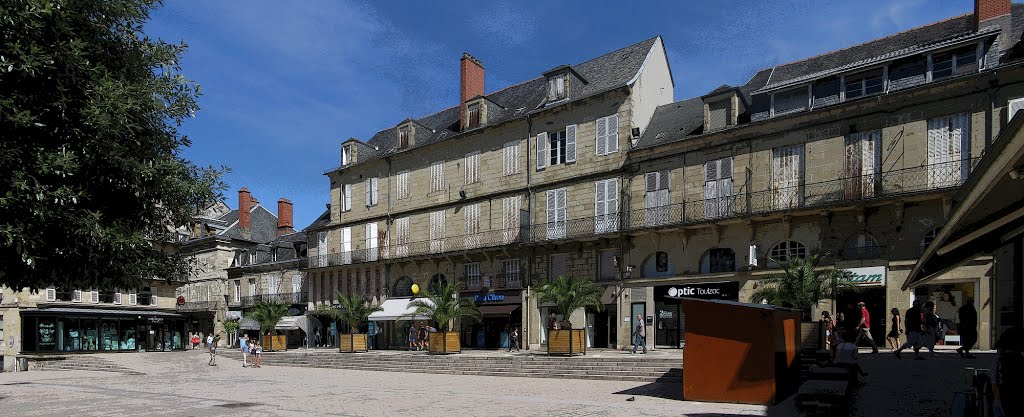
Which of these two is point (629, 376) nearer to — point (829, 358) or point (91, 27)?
point (829, 358)

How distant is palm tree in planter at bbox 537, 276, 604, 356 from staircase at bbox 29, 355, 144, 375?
60.9 feet

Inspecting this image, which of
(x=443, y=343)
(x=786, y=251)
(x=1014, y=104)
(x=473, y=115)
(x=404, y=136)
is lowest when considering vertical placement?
(x=443, y=343)

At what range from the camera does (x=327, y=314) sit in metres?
39.9

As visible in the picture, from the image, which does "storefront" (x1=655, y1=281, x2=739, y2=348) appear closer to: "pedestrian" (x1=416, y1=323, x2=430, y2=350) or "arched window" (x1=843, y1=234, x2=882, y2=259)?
"arched window" (x1=843, y1=234, x2=882, y2=259)

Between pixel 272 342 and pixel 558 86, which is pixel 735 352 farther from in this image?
pixel 272 342

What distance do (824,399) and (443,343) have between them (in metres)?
17.3

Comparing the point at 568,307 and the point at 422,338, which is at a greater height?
the point at 568,307

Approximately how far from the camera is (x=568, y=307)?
2300 cm

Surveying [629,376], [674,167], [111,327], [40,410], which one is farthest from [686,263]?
[111,327]

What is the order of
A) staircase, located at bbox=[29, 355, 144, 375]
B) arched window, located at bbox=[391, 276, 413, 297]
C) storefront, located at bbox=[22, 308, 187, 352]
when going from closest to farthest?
staircase, located at bbox=[29, 355, 144, 375] → arched window, located at bbox=[391, 276, 413, 297] → storefront, located at bbox=[22, 308, 187, 352]

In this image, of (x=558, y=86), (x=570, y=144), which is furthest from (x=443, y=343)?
(x=558, y=86)

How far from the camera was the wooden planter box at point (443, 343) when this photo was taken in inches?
1026

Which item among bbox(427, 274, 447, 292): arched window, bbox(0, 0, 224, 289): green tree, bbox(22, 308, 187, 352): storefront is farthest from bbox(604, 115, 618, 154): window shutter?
bbox(22, 308, 187, 352): storefront

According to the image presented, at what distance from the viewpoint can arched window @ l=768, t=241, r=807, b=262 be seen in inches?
916
